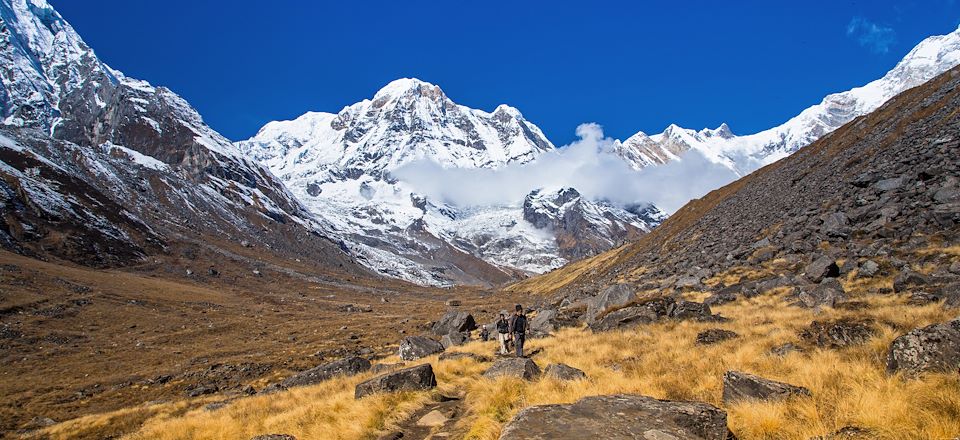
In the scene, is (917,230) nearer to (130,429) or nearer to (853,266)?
(853,266)

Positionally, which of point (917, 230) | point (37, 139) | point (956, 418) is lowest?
point (956, 418)

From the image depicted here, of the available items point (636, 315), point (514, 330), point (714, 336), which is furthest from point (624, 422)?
point (636, 315)

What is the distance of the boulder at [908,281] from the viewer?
15955mm

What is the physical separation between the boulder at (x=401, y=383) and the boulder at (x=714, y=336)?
7.90 meters

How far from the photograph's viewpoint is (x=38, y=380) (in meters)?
34.9

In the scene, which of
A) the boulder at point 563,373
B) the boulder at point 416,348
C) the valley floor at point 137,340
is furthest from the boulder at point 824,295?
the valley floor at point 137,340

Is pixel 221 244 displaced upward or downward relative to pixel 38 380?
upward

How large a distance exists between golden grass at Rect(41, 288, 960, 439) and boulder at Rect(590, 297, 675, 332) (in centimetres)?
145

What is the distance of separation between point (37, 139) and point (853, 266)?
21090 cm

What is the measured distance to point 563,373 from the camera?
12.0 m

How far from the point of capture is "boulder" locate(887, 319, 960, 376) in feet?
22.8

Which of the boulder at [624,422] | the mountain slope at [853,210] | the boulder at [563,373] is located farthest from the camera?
the mountain slope at [853,210]

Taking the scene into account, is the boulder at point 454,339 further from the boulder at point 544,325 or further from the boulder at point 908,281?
the boulder at point 908,281

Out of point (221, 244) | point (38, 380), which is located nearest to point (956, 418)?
point (38, 380)
